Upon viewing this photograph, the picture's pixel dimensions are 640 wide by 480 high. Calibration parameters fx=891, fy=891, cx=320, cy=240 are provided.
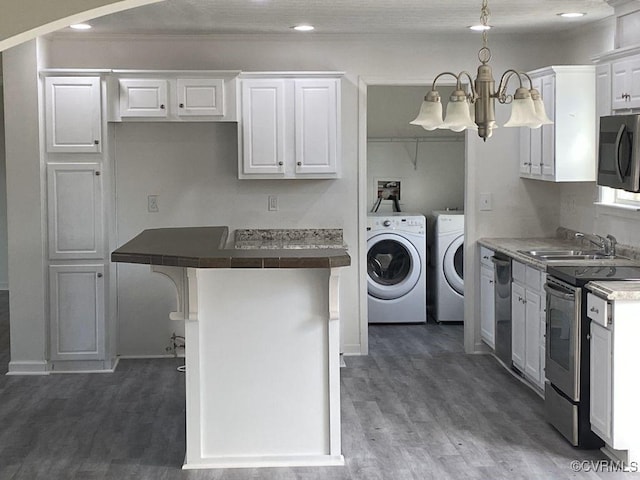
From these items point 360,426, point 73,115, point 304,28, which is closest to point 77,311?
point 73,115

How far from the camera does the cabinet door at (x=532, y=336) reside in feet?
17.7

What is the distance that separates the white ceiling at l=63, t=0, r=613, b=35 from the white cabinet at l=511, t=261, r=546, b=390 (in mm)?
1589

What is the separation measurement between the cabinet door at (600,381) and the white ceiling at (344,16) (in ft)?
6.64

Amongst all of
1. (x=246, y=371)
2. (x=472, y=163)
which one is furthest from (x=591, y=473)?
(x=472, y=163)

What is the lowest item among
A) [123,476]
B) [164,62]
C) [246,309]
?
[123,476]

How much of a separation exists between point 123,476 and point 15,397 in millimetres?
1764

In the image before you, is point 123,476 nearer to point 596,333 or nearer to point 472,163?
point 596,333

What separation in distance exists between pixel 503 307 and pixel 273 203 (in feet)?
6.04

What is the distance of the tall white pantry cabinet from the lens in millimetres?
6129

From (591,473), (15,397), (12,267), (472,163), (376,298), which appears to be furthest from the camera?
(376,298)

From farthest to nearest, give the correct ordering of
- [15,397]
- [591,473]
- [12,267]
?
[12,267]
[15,397]
[591,473]

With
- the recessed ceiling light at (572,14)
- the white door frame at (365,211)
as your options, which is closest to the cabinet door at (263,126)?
the white door frame at (365,211)

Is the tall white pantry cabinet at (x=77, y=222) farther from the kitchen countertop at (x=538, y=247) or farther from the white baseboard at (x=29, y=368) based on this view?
the kitchen countertop at (x=538, y=247)

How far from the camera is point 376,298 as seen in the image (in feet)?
25.9
